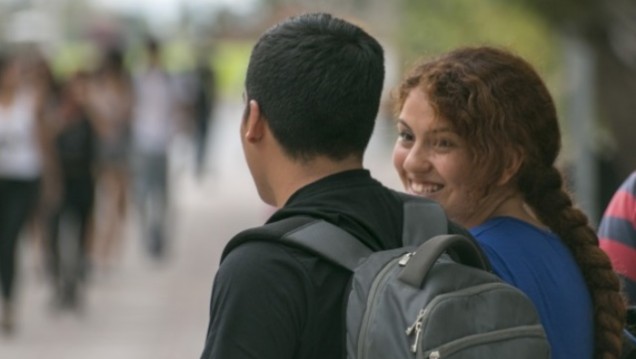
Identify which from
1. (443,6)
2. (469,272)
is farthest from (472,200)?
(443,6)

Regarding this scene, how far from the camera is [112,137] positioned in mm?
15117

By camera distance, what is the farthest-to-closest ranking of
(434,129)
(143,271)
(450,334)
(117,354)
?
(143,271) < (117,354) < (434,129) < (450,334)

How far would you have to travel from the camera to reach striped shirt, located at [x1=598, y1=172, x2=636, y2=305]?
3.99 metres

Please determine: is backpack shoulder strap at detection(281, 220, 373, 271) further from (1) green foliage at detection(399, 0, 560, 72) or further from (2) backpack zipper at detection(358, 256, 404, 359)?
(1) green foliage at detection(399, 0, 560, 72)

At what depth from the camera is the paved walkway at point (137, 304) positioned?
11281 millimetres

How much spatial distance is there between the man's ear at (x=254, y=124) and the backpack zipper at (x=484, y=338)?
517 mm

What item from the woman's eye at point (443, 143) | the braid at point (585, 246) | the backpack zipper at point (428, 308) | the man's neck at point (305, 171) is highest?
the man's neck at point (305, 171)

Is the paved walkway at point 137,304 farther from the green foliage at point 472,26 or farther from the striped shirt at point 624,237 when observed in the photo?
the striped shirt at point 624,237

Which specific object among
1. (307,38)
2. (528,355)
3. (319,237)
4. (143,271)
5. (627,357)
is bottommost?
(143,271)

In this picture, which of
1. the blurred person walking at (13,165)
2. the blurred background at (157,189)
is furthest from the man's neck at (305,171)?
the blurred person walking at (13,165)

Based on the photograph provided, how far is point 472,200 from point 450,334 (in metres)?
0.72

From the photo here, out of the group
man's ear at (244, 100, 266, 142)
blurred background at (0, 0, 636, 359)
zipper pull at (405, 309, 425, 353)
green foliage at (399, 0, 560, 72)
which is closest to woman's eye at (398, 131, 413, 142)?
man's ear at (244, 100, 266, 142)

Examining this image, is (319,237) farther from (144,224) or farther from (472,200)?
(144,224)

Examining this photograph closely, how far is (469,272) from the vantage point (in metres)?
2.78
